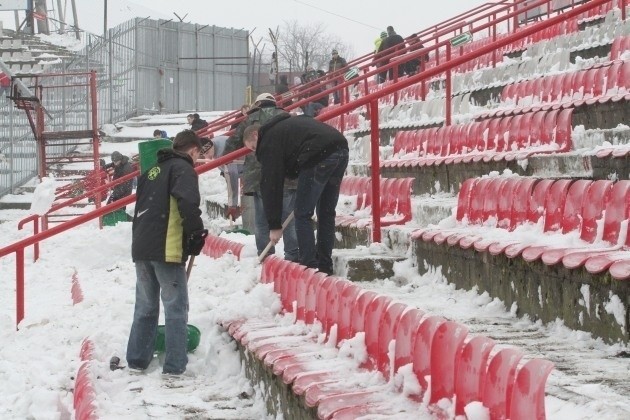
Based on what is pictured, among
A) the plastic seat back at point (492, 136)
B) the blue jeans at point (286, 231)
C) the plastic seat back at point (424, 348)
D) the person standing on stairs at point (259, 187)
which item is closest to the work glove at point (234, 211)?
the person standing on stairs at point (259, 187)

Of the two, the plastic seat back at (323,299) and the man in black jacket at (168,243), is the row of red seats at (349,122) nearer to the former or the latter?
the man in black jacket at (168,243)

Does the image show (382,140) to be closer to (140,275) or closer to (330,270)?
(330,270)

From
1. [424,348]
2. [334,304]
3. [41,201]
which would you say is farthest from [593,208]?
[41,201]

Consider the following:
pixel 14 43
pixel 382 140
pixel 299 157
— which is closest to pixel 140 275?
pixel 299 157

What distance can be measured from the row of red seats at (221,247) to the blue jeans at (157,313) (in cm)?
217

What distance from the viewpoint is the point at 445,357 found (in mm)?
3885

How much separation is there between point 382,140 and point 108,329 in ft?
25.1

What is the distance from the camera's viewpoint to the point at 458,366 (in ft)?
12.3

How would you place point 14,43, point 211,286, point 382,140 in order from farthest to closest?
point 14,43, point 382,140, point 211,286

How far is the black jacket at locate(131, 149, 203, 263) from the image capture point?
629 centimetres

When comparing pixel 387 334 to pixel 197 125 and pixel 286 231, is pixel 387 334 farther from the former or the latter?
pixel 197 125

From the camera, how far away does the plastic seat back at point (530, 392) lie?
3127 millimetres

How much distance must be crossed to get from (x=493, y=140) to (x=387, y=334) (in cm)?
535

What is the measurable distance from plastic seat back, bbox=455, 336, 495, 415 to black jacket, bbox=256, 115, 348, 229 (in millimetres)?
3546
